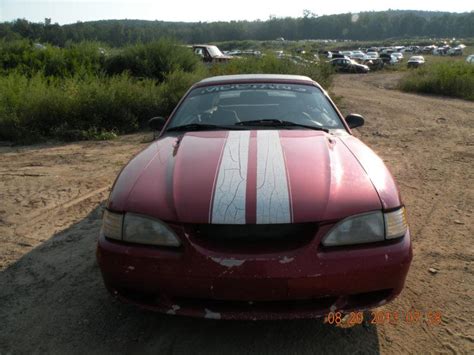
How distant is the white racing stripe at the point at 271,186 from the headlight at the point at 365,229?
256mm

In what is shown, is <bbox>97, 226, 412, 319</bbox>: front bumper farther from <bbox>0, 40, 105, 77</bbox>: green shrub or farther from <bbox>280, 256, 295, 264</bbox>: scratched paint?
<bbox>0, 40, 105, 77</bbox>: green shrub

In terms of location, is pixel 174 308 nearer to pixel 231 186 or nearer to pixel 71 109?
pixel 231 186

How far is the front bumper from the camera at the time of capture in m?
1.95

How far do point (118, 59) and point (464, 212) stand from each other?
46.5ft

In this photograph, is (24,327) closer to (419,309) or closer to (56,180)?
(419,309)

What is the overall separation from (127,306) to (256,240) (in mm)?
1074

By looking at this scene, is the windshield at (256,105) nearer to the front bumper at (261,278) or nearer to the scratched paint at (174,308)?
the front bumper at (261,278)

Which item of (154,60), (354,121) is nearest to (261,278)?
(354,121)

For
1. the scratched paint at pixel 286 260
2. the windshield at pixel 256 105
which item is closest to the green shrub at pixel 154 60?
the windshield at pixel 256 105

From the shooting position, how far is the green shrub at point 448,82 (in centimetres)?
1589

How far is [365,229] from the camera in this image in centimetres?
207

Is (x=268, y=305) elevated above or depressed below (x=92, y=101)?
below
